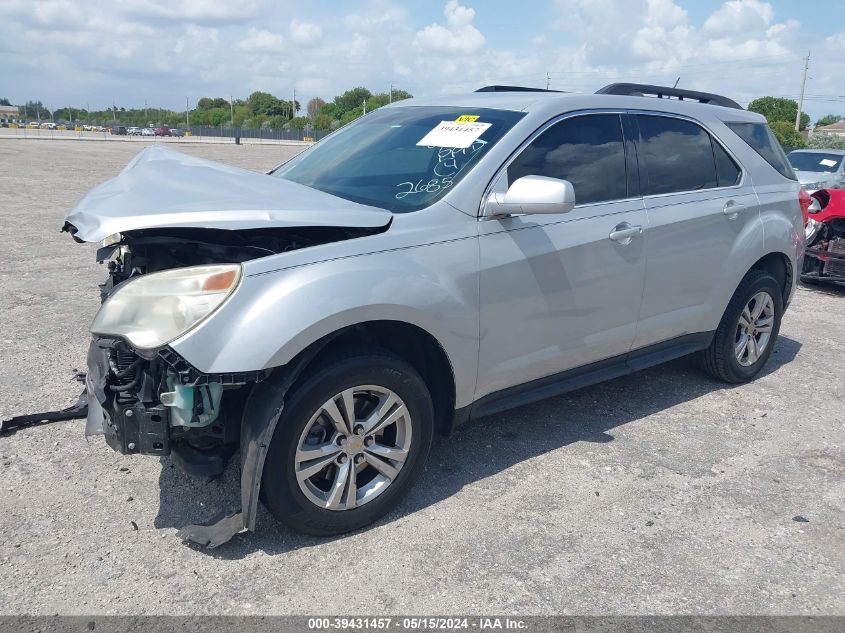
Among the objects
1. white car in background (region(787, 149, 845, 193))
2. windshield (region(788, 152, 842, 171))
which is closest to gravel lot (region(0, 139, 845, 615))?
white car in background (region(787, 149, 845, 193))

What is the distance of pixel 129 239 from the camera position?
9.50 feet

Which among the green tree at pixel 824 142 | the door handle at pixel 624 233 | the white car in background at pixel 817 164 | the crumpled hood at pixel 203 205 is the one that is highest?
the green tree at pixel 824 142

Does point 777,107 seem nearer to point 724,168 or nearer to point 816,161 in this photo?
point 816,161

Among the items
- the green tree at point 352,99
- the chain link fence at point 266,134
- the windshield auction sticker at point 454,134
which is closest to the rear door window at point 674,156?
the windshield auction sticker at point 454,134

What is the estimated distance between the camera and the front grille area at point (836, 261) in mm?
8008

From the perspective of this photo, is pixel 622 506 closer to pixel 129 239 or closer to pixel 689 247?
pixel 689 247

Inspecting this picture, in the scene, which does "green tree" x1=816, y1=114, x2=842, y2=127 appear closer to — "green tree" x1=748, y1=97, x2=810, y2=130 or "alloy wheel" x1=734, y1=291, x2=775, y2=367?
"green tree" x1=748, y1=97, x2=810, y2=130

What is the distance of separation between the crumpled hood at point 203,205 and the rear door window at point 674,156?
189cm

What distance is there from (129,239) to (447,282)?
4.40 feet

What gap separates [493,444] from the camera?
4.16m

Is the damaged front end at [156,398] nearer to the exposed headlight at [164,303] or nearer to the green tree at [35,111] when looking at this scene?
the exposed headlight at [164,303]

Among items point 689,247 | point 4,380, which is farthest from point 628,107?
point 4,380

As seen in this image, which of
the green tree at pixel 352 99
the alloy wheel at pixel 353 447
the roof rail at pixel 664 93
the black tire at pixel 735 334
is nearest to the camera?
the alloy wheel at pixel 353 447

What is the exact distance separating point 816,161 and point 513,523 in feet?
43.7
